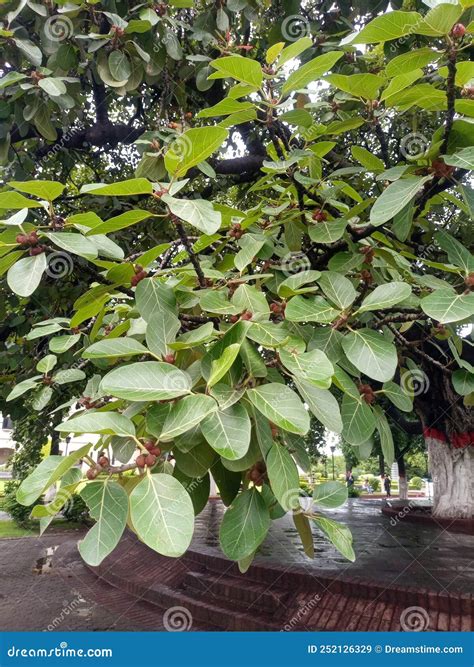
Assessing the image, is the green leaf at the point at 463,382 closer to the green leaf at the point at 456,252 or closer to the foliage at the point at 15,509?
the green leaf at the point at 456,252

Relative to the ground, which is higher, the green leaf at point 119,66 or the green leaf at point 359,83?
the green leaf at point 119,66

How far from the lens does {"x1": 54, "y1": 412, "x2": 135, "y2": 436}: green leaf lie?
38.1 inches

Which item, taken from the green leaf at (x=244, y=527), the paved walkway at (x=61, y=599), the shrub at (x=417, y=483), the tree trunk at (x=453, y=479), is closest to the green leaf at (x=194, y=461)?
the green leaf at (x=244, y=527)

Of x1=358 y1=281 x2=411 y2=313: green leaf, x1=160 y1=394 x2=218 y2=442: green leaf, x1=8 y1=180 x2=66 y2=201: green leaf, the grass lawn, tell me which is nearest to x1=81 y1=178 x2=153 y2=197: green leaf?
x1=8 y1=180 x2=66 y2=201: green leaf

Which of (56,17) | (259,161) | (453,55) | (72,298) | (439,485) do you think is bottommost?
(439,485)

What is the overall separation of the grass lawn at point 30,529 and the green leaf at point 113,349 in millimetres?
12341

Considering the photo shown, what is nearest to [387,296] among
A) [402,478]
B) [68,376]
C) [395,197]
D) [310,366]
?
[395,197]

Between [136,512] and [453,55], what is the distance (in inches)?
47.0

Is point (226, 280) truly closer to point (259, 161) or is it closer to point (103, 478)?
point (103, 478)

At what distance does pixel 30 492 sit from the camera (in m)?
1.07

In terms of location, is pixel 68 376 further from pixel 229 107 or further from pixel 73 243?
pixel 229 107

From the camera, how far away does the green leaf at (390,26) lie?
1156 millimetres

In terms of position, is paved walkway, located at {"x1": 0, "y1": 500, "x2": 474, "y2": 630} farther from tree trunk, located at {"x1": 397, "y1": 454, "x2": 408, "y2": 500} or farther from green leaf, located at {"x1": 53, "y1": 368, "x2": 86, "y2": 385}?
tree trunk, located at {"x1": 397, "y1": 454, "x2": 408, "y2": 500}

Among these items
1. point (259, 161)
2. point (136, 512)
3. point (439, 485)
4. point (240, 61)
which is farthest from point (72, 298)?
point (439, 485)
